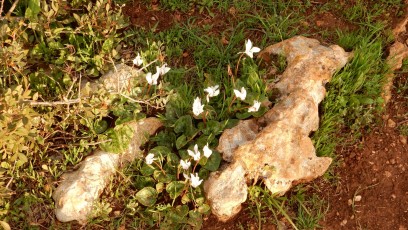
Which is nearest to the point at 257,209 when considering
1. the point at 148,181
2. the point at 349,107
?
the point at 148,181

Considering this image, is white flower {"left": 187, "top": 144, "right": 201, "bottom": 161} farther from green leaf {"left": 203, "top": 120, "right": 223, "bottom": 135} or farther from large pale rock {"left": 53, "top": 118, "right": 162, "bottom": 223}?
large pale rock {"left": 53, "top": 118, "right": 162, "bottom": 223}

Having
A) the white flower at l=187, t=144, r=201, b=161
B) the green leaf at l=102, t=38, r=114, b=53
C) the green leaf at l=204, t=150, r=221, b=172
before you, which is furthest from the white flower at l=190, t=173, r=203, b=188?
the green leaf at l=102, t=38, r=114, b=53

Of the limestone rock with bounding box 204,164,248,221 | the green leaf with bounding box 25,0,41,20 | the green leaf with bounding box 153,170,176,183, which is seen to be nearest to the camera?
the limestone rock with bounding box 204,164,248,221

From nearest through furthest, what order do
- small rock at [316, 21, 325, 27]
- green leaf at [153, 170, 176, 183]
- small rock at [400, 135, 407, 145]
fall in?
green leaf at [153, 170, 176, 183], small rock at [400, 135, 407, 145], small rock at [316, 21, 325, 27]

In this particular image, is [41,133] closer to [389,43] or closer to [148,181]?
[148,181]

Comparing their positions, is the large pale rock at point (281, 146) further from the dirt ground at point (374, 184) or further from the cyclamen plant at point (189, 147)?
the dirt ground at point (374, 184)

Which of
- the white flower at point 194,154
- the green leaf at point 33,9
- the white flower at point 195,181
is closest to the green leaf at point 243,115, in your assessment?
the white flower at point 194,154
